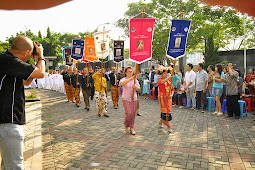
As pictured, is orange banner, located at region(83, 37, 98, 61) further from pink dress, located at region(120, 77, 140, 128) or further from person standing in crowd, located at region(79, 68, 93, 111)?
pink dress, located at region(120, 77, 140, 128)

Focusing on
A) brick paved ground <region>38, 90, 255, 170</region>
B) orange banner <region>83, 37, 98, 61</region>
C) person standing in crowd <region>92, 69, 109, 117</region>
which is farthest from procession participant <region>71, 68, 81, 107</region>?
brick paved ground <region>38, 90, 255, 170</region>

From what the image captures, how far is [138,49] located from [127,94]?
1285 mm

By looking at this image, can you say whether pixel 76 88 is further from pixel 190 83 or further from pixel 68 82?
pixel 190 83

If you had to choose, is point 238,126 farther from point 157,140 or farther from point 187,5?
point 187,5

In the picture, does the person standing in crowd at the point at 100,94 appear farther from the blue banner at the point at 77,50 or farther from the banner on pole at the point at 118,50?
the blue banner at the point at 77,50

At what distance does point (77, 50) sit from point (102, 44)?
2413 millimetres

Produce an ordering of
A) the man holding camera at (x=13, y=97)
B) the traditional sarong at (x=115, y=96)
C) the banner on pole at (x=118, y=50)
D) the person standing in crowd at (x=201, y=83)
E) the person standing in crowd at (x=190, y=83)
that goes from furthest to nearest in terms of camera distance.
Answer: the banner on pole at (x=118, y=50) < the traditional sarong at (x=115, y=96) < the person standing in crowd at (x=190, y=83) < the person standing in crowd at (x=201, y=83) < the man holding camera at (x=13, y=97)

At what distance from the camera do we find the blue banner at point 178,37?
602cm

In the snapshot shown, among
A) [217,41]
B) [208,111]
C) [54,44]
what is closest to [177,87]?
[208,111]

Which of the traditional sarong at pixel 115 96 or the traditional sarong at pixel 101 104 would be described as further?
the traditional sarong at pixel 115 96

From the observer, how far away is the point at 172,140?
17.7 ft

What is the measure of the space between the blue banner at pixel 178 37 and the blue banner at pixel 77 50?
6.65 meters

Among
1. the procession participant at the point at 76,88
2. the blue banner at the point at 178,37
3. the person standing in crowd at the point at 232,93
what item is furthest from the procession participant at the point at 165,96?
the procession participant at the point at 76,88

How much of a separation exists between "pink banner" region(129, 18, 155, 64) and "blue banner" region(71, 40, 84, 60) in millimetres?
6452
